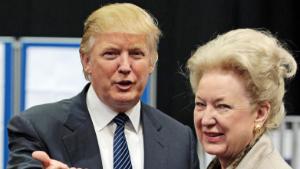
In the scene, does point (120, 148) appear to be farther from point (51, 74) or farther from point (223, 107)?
point (51, 74)

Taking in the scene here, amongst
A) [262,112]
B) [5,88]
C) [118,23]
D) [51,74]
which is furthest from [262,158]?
[5,88]

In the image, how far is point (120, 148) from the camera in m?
2.20

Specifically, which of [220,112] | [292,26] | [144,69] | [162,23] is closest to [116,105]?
[144,69]

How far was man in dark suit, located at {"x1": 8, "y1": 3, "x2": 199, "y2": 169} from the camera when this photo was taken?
216cm

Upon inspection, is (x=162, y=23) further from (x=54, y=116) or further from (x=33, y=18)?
(x=54, y=116)

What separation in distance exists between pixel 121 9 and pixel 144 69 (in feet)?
0.66

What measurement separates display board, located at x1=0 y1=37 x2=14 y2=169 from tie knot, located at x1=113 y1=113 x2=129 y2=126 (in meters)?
1.60

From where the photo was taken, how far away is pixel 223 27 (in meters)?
4.27

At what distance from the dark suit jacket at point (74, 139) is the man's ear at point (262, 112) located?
20.1 inches

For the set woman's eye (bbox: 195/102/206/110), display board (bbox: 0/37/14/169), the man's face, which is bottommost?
display board (bbox: 0/37/14/169)

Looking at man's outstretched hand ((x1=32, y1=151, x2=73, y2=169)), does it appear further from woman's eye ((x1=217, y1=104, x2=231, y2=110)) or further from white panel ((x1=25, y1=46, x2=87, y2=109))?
white panel ((x1=25, y1=46, x2=87, y2=109))

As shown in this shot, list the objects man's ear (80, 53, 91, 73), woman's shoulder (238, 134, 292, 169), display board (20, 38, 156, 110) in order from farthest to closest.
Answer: display board (20, 38, 156, 110) < man's ear (80, 53, 91, 73) < woman's shoulder (238, 134, 292, 169)

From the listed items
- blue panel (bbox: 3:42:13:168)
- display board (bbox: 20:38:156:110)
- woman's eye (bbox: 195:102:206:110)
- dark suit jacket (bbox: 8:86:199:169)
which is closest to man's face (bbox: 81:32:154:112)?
dark suit jacket (bbox: 8:86:199:169)

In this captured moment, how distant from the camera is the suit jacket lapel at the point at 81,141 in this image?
7.13 ft
